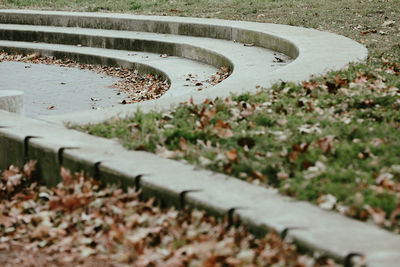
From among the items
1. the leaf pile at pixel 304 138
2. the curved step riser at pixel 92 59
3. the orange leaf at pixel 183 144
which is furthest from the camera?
the curved step riser at pixel 92 59

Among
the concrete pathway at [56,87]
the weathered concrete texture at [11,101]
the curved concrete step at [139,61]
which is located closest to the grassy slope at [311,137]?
the weathered concrete texture at [11,101]

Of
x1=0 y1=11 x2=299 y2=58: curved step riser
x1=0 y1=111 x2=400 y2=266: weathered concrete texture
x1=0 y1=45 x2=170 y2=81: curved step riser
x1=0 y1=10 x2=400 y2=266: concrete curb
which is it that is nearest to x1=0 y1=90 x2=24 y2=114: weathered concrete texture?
x1=0 y1=10 x2=400 y2=266: concrete curb

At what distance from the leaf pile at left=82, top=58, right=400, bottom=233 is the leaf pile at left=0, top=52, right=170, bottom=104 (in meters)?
3.13

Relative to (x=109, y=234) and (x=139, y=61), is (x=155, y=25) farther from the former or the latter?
(x=109, y=234)

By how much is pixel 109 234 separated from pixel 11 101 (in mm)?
2863

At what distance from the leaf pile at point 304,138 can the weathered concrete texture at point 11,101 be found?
4.83 ft

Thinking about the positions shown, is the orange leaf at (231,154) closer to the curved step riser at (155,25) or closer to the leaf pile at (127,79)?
the leaf pile at (127,79)

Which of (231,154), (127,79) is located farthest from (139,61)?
(231,154)

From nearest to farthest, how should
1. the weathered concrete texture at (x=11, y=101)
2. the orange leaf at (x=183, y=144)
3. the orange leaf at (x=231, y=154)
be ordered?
1. the orange leaf at (x=231, y=154)
2. the orange leaf at (x=183, y=144)
3. the weathered concrete texture at (x=11, y=101)

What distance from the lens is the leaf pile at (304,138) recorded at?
3.54 m

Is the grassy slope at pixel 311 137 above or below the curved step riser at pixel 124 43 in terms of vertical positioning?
above

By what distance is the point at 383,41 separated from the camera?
9195 mm

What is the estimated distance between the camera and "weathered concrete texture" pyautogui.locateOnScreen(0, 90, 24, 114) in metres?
6.07

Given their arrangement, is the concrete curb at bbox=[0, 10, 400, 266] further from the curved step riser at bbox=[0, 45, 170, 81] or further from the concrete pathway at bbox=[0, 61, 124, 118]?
the curved step riser at bbox=[0, 45, 170, 81]
